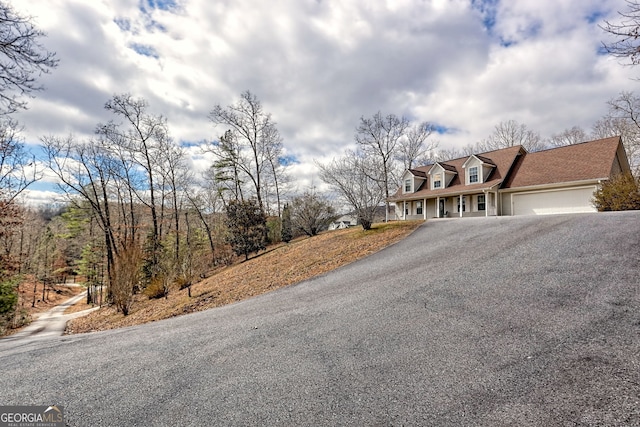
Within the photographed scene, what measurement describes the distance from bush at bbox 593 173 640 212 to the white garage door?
1.70m

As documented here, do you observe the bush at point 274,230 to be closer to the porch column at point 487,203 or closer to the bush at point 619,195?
the porch column at point 487,203

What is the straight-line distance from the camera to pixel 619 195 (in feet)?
42.8

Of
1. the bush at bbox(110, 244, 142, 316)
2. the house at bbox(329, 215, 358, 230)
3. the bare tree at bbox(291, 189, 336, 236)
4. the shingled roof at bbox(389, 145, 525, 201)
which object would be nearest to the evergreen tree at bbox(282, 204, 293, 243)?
the bare tree at bbox(291, 189, 336, 236)

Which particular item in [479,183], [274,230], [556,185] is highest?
[479,183]

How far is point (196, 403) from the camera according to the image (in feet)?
9.87

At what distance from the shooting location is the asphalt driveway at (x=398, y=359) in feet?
8.70

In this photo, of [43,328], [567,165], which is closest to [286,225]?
[43,328]

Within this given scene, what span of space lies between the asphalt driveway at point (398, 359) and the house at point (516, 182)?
1188cm

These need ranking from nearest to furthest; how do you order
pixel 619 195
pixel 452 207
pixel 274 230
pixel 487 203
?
pixel 619 195, pixel 487 203, pixel 452 207, pixel 274 230

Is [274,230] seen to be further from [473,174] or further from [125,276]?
[473,174]

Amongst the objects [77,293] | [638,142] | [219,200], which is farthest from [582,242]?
[77,293]

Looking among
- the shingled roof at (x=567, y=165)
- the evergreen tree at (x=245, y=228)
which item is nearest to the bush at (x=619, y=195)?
the shingled roof at (x=567, y=165)

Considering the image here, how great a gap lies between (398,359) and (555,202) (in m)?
18.7

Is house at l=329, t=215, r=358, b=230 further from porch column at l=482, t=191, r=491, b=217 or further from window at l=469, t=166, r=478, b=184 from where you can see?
porch column at l=482, t=191, r=491, b=217
